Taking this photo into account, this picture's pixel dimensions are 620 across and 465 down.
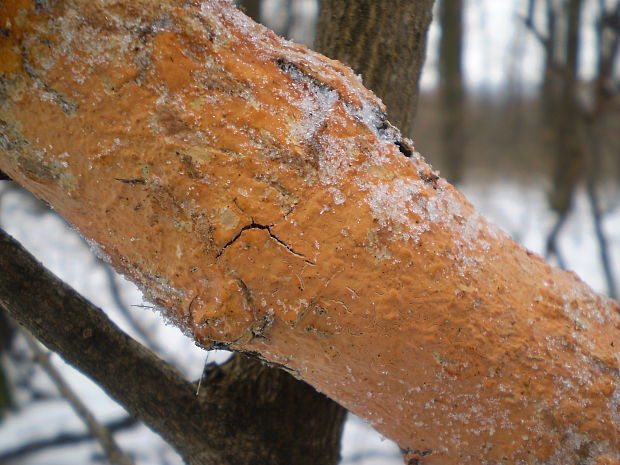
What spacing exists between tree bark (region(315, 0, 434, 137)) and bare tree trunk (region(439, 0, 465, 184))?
2491mm

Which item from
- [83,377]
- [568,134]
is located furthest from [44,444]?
[568,134]

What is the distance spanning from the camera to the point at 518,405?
2.68 feet

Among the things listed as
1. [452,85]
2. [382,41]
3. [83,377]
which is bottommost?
[83,377]

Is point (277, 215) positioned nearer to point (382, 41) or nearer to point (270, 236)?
point (270, 236)

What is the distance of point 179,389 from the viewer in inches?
41.3

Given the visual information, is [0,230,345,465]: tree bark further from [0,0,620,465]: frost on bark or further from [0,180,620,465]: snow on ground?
[0,180,620,465]: snow on ground

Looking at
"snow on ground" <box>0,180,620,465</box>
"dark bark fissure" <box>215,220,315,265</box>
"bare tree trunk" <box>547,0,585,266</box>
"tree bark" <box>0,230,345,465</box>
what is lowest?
"tree bark" <box>0,230,345,465</box>

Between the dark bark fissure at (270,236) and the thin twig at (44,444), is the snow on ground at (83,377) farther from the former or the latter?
the dark bark fissure at (270,236)

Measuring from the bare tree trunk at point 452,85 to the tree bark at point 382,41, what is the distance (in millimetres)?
2491

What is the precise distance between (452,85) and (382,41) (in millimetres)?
2810

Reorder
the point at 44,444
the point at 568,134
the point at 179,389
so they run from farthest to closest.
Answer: the point at 568,134 → the point at 44,444 → the point at 179,389

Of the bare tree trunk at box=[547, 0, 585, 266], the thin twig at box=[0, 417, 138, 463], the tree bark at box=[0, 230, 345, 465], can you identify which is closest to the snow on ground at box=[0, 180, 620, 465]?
the thin twig at box=[0, 417, 138, 463]

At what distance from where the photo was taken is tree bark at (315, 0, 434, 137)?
48.3 inches

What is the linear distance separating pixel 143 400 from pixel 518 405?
712 millimetres
